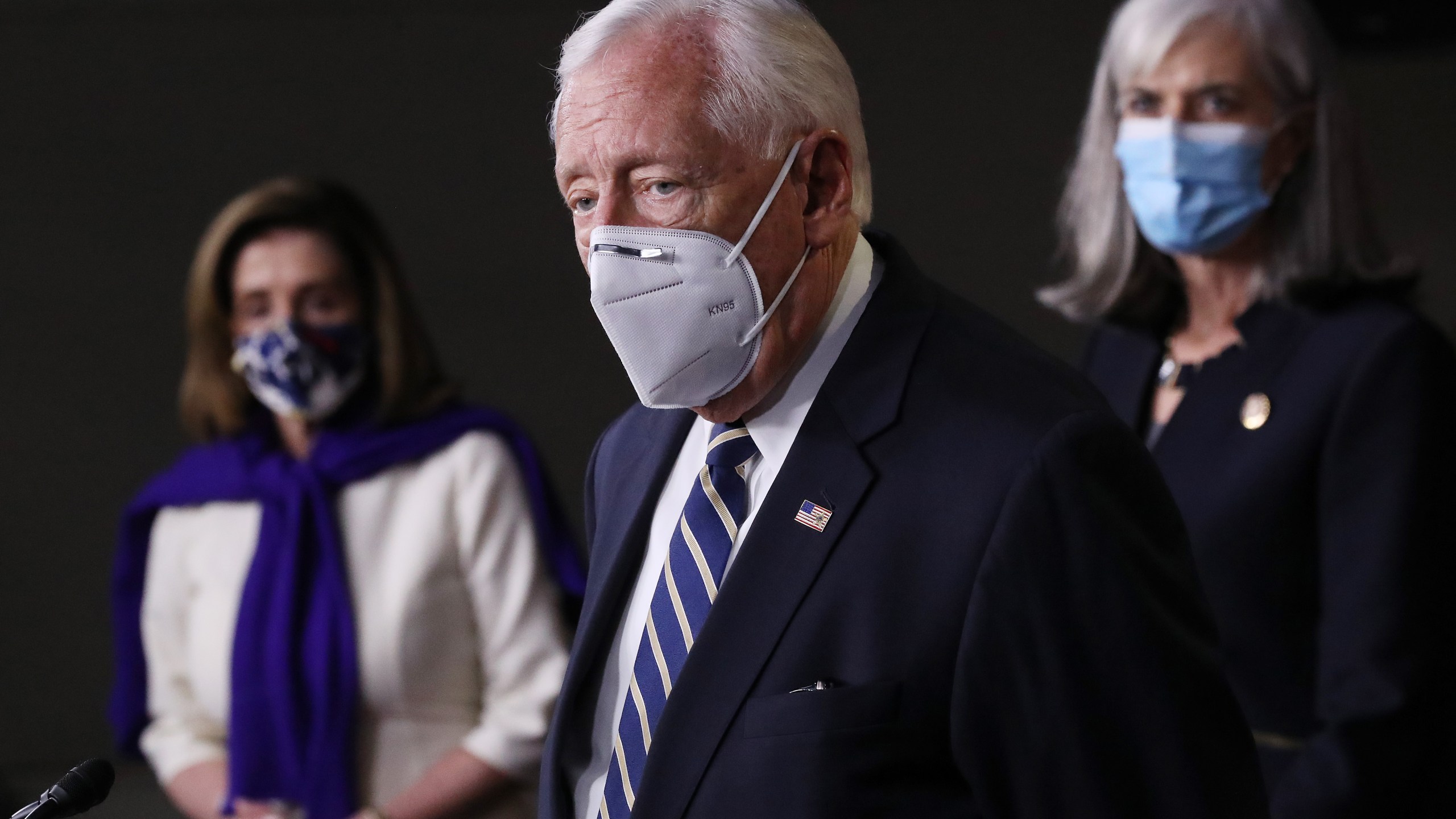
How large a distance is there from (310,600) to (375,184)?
9.39ft

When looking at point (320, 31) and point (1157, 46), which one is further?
point (320, 31)

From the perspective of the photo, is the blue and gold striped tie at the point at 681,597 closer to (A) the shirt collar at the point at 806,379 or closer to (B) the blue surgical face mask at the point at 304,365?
(A) the shirt collar at the point at 806,379

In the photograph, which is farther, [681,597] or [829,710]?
[681,597]

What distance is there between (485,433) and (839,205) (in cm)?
139

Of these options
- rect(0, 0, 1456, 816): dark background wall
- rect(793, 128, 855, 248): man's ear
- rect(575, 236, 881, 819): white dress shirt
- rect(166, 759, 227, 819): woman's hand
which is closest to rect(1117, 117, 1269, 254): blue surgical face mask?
rect(575, 236, 881, 819): white dress shirt

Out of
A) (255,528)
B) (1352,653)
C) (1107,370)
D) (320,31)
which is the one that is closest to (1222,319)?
(1107,370)

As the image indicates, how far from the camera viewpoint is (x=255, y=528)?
2830mm

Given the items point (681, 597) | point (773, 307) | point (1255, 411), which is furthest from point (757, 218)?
point (1255, 411)

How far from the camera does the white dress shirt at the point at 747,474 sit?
4.93ft

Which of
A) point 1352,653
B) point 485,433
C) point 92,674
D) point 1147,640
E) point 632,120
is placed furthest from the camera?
point 92,674

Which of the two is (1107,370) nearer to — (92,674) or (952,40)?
(952,40)

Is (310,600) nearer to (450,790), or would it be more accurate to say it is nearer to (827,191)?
(450,790)

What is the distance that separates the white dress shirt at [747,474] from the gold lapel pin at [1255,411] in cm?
84

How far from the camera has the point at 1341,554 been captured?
2064mm
